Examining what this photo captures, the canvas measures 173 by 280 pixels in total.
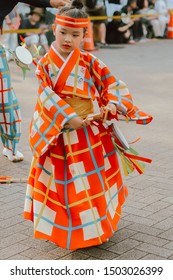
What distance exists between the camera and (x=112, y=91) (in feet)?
13.1

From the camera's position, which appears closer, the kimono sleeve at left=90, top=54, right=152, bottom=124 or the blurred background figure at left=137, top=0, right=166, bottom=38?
the kimono sleeve at left=90, top=54, right=152, bottom=124

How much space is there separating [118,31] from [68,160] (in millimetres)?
13902

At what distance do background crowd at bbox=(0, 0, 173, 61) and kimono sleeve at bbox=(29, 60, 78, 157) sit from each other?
1022cm

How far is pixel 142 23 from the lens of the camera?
18312mm

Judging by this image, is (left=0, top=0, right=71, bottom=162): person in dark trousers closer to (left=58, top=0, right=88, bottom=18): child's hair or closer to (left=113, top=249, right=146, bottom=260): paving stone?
(left=58, top=0, right=88, bottom=18): child's hair

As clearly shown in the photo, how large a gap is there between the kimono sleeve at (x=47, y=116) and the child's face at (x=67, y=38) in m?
0.16

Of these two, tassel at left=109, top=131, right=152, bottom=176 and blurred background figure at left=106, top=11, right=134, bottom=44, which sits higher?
tassel at left=109, top=131, right=152, bottom=176

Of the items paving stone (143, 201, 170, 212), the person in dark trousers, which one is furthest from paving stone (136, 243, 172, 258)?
the person in dark trousers

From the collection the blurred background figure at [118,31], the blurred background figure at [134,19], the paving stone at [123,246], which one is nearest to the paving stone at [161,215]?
the paving stone at [123,246]

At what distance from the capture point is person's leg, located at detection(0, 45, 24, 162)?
5.97 m

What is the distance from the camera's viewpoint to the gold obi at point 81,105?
12.8ft

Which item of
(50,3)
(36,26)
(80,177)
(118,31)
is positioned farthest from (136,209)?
(118,31)
